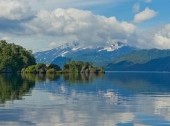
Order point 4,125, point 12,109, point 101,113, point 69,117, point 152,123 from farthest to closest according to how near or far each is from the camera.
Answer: point 12,109
point 101,113
point 69,117
point 152,123
point 4,125

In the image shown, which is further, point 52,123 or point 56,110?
point 56,110

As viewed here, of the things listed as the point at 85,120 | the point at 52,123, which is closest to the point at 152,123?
the point at 85,120

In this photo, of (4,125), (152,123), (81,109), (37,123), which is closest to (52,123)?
(37,123)

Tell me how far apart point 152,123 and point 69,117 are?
8600 millimetres

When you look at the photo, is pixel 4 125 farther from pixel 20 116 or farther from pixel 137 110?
pixel 137 110

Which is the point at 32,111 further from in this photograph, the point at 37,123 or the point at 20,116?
the point at 37,123

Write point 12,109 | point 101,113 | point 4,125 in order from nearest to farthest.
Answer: point 4,125
point 101,113
point 12,109

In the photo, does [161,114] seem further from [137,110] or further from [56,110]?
[56,110]

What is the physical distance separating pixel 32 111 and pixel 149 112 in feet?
44.3

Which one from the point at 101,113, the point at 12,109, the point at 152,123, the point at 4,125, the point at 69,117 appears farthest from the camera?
the point at 12,109

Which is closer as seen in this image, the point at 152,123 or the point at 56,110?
the point at 152,123

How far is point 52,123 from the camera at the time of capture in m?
42.0

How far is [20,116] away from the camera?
1857 inches

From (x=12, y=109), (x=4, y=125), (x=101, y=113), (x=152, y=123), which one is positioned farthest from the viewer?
(x=12, y=109)
